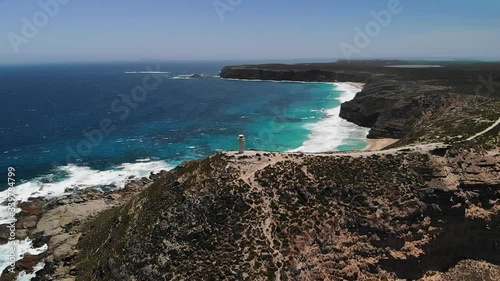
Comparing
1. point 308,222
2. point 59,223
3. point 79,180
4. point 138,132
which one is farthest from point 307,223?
point 138,132

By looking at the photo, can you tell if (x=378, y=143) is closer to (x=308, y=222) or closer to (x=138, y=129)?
(x=308, y=222)

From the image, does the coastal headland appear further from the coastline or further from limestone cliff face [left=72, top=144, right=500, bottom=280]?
the coastline

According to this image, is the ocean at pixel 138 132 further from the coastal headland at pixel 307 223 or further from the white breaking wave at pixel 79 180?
the coastal headland at pixel 307 223

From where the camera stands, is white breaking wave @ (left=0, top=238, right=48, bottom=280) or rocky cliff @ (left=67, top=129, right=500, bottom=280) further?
white breaking wave @ (left=0, top=238, right=48, bottom=280)

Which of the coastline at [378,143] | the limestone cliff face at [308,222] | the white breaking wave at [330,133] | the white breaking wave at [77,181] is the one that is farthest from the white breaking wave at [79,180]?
the coastline at [378,143]

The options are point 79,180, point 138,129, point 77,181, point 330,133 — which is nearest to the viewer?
point 77,181

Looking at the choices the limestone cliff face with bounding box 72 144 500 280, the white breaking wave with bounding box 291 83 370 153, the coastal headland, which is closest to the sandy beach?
the white breaking wave with bounding box 291 83 370 153

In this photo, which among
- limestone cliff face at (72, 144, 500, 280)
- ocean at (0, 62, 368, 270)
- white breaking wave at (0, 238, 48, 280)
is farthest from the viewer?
ocean at (0, 62, 368, 270)
